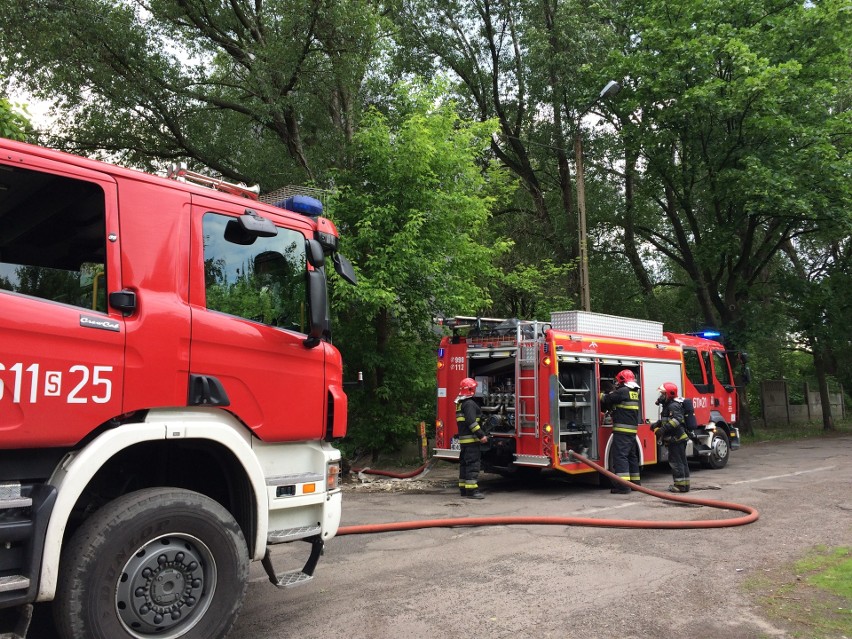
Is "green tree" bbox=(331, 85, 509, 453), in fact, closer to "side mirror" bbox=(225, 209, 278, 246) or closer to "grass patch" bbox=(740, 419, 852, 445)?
"side mirror" bbox=(225, 209, 278, 246)

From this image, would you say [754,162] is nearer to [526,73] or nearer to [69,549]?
[526,73]

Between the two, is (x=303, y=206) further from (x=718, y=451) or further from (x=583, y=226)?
(x=583, y=226)

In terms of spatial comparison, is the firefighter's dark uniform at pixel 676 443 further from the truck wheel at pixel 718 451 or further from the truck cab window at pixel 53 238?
the truck cab window at pixel 53 238

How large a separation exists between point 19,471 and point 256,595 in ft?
7.67

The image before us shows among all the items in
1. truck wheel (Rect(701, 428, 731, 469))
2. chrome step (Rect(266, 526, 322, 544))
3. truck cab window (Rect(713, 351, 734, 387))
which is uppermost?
truck cab window (Rect(713, 351, 734, 387))

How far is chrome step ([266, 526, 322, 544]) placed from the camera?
3.89 meters

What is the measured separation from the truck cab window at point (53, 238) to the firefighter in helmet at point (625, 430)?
771cm

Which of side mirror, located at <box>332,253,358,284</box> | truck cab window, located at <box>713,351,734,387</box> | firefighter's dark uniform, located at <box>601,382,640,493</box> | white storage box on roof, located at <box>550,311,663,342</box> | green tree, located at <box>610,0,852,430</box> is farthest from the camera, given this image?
green tree, located at <box>610,0,852,430</box>

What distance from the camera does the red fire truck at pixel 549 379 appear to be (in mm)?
9188

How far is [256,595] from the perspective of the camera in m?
4.80

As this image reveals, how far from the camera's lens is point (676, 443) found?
916cm

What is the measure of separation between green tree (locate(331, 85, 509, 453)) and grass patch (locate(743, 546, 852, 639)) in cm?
669

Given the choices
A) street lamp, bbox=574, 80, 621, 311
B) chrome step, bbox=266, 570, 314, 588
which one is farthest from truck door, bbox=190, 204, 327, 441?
A: street lamp, bbox=574, 80, 621, 311

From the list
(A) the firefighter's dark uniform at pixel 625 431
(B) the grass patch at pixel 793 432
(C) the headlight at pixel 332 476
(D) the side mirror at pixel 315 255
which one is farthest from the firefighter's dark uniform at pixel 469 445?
(B) the grass patch at pixel 793 432
